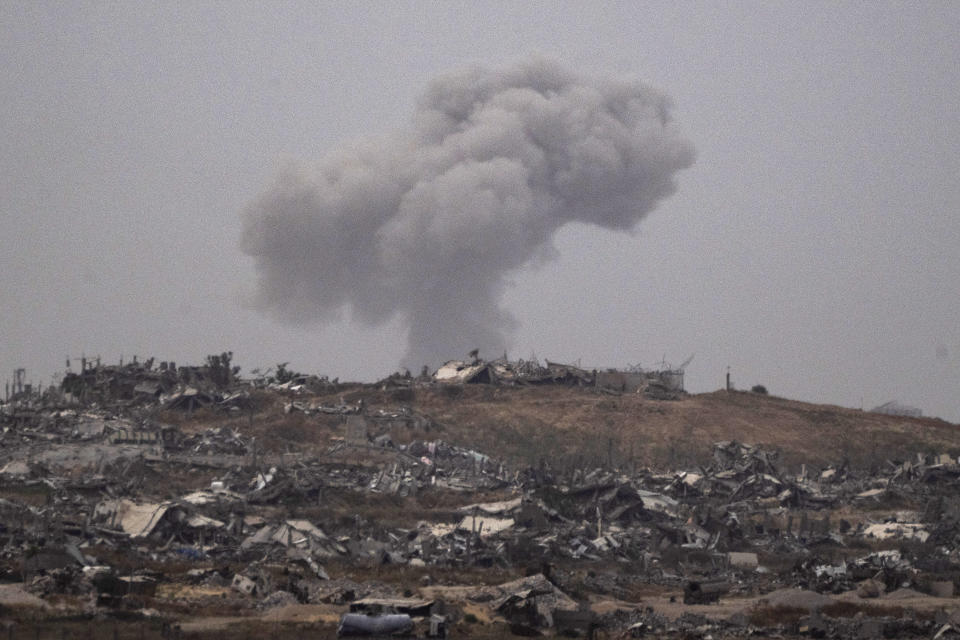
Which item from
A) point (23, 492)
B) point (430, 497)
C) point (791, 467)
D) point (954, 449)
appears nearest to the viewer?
point (23, 492)

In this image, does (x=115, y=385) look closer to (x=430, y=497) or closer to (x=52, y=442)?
(x=52, y=442)

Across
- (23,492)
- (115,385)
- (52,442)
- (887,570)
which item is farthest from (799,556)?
(115,385)

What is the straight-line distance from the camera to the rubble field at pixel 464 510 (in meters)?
24.0

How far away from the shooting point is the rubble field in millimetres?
24047

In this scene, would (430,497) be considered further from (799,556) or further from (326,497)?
(799,556)

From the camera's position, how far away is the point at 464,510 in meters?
40.3

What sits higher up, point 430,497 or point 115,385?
point 115,385

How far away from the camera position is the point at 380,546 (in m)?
33.9

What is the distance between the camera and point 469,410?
64.0 meters

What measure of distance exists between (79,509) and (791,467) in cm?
3162

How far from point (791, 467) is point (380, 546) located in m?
28.3

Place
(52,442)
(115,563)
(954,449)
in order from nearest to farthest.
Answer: (115,563)
(52,442)
(954,449)

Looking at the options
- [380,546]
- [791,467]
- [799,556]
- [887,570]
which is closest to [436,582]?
[380,546]

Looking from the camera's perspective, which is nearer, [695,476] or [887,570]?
[887,570]
